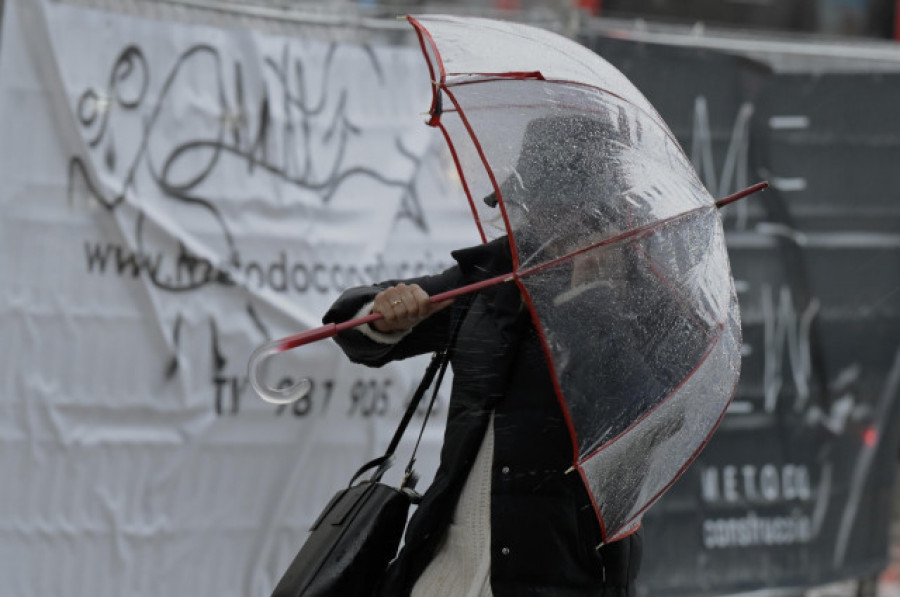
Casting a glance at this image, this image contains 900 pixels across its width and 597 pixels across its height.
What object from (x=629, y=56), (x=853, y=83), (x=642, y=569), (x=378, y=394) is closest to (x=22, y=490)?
(x=378, y=394)

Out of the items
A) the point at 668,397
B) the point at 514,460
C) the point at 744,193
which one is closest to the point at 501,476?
the point at 514,460

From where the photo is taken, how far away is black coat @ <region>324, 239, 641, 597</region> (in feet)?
8.71

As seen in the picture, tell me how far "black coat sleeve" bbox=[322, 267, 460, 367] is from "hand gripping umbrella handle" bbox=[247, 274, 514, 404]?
0.13 m

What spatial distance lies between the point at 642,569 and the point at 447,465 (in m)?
2.66

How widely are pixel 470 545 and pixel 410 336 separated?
0.46 metres

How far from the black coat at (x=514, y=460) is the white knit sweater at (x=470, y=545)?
0.06ft

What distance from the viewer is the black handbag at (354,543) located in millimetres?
2643

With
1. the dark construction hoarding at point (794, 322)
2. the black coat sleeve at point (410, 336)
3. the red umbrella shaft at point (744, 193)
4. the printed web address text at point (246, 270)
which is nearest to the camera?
the red umbrella shaft at point (744, 193)

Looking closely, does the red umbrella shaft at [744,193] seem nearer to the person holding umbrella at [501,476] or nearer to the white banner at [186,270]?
the person holding umbrella at [501,476]

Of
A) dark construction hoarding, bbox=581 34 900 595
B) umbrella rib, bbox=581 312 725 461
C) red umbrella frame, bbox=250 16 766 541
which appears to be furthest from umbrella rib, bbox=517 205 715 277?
dark construction hoarding, bbox=581 34 900 595

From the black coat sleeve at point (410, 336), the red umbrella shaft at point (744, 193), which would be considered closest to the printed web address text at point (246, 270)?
the black coat sleeve at point (410, 336)

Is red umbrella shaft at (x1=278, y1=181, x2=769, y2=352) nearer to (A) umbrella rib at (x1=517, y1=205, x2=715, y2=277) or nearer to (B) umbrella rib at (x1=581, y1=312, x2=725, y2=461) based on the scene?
(A) umbrella rib at (x1=517, y1=205, x2=715, y2=277)

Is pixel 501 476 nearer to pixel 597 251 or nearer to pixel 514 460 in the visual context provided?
pixel 514 460

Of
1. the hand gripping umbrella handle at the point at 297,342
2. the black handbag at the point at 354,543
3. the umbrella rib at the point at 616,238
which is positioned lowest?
the black handbag at the point at 354,543
